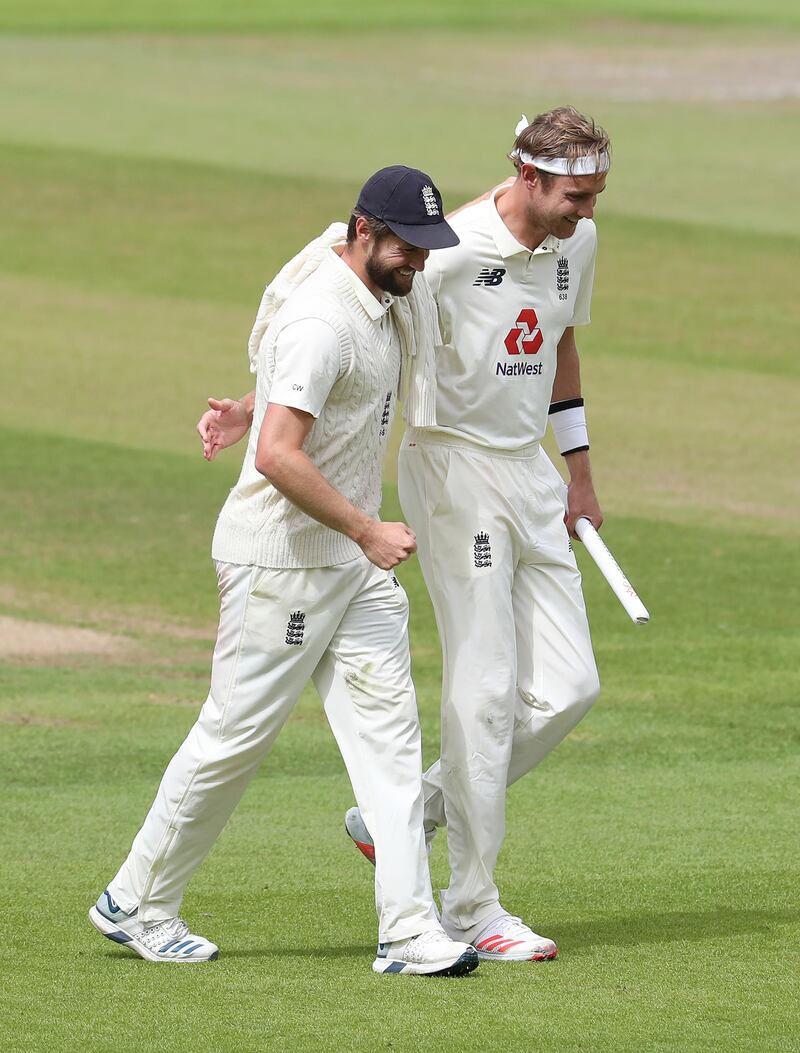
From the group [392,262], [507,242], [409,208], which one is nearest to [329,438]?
[392,262]

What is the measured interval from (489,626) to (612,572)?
49cm

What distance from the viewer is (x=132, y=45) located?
4809cm

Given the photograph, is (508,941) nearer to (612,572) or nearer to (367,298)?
(612,572)

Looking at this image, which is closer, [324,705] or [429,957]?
[429,957]

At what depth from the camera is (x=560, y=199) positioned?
6.61 metres

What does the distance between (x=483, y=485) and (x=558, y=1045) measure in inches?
75.7

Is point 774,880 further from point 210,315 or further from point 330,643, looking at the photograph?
point 210,315

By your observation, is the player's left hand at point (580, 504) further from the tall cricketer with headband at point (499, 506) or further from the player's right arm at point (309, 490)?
the player's right arm at point (309, 490)

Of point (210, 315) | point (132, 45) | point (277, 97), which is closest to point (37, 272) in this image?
point (210, 315)

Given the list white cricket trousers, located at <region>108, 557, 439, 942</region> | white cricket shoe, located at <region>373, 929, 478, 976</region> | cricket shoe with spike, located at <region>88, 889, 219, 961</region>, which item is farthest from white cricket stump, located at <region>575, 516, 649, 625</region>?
cricket shoe with spike, located at <region>88, 889, 219, 961</region>

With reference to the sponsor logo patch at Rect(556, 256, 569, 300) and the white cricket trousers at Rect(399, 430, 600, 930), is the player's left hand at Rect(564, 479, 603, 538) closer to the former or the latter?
the white cricket trousers at Rect(399, 430, 600, 930)

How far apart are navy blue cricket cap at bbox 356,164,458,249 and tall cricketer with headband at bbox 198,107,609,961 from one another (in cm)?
52

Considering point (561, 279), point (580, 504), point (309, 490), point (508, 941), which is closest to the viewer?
point (309, 490)

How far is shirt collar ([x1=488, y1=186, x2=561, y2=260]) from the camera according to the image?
21.9 feet
